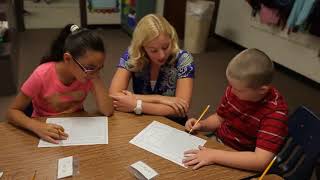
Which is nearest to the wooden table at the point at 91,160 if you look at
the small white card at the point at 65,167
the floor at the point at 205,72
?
the small white card at the point at 65,167

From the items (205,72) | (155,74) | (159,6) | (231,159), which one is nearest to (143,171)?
(231,159)

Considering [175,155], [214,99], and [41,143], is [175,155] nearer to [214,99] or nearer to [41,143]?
[41,143]

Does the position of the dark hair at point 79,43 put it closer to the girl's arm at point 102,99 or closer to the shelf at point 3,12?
the girl's arm at point 102,99

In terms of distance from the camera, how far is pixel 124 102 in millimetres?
1409

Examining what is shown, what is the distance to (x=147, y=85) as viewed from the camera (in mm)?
1727

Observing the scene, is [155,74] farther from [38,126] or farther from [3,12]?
[3,12]

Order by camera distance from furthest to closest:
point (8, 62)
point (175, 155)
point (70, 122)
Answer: point (8, 62) < point (70, 122) < point (175, 155)

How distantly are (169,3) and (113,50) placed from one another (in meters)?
1.17

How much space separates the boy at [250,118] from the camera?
1088 millimetres

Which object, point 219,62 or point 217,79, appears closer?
point 217,79

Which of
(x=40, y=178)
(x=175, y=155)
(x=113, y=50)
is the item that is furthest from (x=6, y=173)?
(x=113, y=50)

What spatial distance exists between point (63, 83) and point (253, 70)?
2.59 ft

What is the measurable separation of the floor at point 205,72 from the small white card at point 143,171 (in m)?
1.69

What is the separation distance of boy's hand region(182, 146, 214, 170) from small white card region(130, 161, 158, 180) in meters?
0.14
